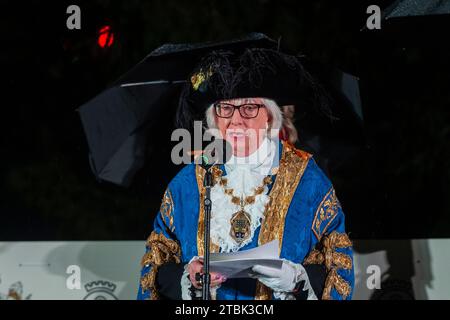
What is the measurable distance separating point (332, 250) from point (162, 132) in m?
0.94

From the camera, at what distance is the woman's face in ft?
12.0

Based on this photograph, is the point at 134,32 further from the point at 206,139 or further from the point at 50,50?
the point at 206,139

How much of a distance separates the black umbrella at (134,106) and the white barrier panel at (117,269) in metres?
0.47

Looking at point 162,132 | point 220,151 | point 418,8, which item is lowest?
point 220,151

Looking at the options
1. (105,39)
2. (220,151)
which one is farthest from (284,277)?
(105,39)

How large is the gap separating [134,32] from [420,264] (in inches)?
71.0

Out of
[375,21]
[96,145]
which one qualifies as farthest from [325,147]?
[96,145]

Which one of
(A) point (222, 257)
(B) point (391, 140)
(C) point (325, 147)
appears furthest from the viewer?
(B) point (391, 140)

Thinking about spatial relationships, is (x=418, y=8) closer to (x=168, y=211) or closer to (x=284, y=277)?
(x=284, y=277)

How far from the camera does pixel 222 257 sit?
130 inches

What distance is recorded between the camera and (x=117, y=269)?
14.2 feet

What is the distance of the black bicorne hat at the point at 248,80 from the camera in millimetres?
3635

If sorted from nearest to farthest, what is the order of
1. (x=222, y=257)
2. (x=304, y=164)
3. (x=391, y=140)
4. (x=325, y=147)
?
(x=222, y=257), (x=304, y=164), (x=325, y=147), (x=391, y=140)

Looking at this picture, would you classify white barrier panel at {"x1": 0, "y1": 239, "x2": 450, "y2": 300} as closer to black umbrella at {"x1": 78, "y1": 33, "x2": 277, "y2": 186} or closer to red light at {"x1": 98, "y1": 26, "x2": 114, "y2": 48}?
black umbrella at {"x1": 78, "y1": 33, "x2": 277, "y2": 186}
